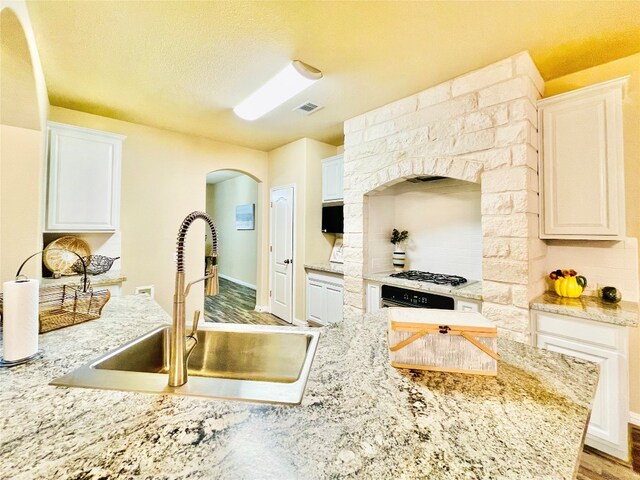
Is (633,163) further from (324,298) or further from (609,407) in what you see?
(324,298)

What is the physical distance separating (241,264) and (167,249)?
3.38 metres

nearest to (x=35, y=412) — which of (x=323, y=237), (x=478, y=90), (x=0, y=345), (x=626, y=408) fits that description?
(x=0, y=345)

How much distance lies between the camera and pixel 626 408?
5.38ft

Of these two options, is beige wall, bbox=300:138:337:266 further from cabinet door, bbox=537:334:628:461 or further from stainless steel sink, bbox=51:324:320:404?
cabinet door, bbox=537:334:628:461

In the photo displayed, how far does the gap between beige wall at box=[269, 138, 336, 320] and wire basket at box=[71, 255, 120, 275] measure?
2186 mm

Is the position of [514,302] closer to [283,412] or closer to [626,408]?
[626,408]

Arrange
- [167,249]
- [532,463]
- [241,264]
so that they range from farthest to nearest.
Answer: [241,264]
[167,249]
[532,463]

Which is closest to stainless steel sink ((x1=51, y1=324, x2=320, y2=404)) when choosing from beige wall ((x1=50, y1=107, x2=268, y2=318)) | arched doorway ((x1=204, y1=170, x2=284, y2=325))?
beige wall ((x1=50, y1=107, x2=268, y2=318))

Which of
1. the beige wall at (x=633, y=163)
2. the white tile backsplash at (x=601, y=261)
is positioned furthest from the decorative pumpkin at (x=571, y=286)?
the beige wall at (x=633, y=163)

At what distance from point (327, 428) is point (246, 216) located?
6.31 m

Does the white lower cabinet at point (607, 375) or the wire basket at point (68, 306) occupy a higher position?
the wire basket at point (68, 306)

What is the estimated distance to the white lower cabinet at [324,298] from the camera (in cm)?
347

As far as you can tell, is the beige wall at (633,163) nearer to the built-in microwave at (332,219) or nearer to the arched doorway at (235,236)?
the built-in microwave at (332,219)

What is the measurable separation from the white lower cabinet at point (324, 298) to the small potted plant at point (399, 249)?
69 centimetres
